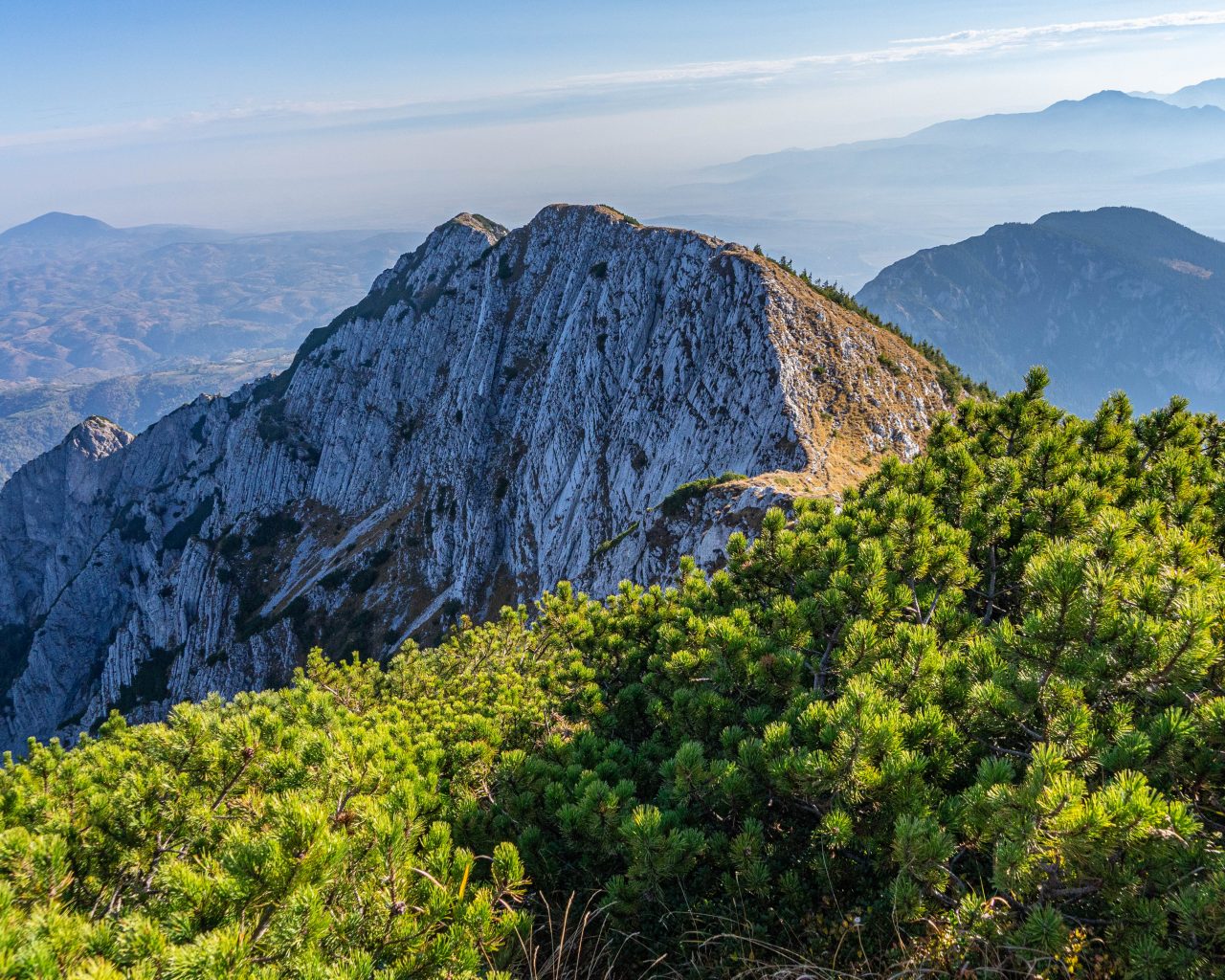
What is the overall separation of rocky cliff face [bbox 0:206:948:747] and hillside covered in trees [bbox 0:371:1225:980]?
76.2 ft

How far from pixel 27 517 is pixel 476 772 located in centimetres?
21019

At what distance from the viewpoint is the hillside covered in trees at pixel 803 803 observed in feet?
13.7

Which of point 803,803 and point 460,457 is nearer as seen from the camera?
point 803,803

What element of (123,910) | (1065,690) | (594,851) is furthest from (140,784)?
(1065,690)

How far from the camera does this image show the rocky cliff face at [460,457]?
4891cm

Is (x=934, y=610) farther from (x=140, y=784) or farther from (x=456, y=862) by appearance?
(x=140, y=784)

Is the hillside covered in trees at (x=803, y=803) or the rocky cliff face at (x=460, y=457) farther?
the rocky cliff face at (x=460, y=457)

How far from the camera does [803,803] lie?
6.09 m

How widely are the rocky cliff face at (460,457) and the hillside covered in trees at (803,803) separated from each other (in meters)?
23.2

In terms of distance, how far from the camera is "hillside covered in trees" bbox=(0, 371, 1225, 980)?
13.7ft

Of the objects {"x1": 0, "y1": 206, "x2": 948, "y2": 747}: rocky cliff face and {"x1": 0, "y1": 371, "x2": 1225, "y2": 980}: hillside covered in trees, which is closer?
{"x1": 0, "y1": 371, "x2": 1225, "y2": 980}: hillside covered in trees

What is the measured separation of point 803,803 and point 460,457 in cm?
8152

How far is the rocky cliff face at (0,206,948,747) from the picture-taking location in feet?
160

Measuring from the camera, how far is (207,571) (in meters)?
98.2
